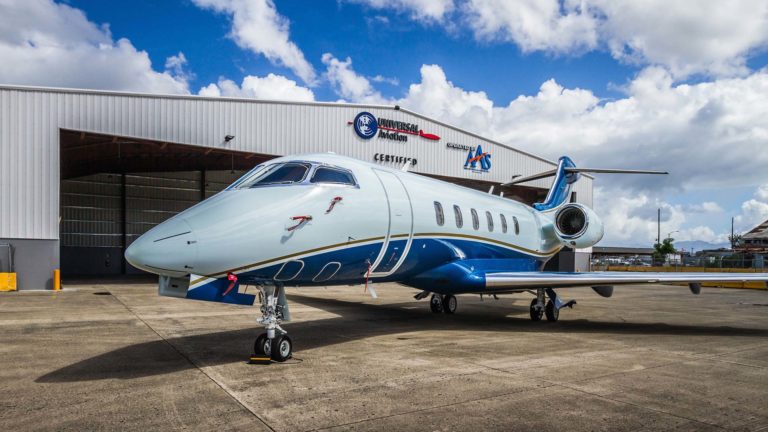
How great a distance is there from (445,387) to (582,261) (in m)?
35.8

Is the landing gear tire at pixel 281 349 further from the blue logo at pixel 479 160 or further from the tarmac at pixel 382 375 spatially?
the blue logo at pixel 479 160

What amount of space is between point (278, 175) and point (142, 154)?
2656 centimetres

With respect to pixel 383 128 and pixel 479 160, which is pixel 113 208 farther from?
pixel 479 160

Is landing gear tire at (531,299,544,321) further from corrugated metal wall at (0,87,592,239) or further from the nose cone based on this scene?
corrugated metal wall at (0,87,592,239)

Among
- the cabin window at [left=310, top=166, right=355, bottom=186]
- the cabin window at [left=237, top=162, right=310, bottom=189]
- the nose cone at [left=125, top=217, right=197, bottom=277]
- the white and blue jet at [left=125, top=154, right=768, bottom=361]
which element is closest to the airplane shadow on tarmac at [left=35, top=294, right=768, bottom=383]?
the white and blue jet at [left=125, top=154, right=768, bottom=361]

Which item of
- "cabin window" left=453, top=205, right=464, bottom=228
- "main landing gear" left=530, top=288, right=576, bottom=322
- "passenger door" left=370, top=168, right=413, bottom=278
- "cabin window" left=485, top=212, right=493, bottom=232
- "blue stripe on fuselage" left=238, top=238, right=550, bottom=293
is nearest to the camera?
"blue stripe on fuselage" left=238, top=238, right=550, bottom=293

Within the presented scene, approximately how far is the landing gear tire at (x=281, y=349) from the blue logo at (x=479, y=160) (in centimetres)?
2554

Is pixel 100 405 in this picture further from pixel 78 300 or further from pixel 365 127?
pixel 365 127

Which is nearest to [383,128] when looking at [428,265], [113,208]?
[428,265]

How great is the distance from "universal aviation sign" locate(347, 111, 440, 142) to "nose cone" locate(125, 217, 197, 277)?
21958 millimetres

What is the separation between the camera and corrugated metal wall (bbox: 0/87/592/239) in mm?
A: 20344

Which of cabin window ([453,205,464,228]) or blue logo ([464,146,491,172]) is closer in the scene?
cabin window ([453,205,464,228])

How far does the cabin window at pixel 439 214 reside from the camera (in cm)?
1081

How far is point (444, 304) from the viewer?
50.1 feet
